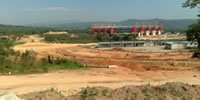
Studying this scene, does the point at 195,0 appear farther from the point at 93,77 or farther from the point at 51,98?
the point at 51,98

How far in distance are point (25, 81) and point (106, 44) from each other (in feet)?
151

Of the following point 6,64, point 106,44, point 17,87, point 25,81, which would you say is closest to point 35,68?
point 6,64

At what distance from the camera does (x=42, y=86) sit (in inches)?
475

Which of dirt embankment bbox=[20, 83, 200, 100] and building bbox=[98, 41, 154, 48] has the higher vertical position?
dirt embankment bbox=[20, 83, 200, 100]

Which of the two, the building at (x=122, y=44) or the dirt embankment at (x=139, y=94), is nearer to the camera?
the dirt embankment at (x=139, y=94)

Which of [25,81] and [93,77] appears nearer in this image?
[25,81]

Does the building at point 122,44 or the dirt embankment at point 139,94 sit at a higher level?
the dirt embankment at point 139,94

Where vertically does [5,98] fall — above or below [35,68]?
above

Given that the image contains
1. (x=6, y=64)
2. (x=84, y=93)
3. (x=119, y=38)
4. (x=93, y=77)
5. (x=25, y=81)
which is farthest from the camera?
(x=119, y=38)

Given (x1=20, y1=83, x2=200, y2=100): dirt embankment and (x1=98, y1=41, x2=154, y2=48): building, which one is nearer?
(x1=20, y1=83, x2=200, y2=100): dirt embankment

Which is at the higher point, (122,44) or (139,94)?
(139,94)

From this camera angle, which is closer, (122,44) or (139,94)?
(139,94)

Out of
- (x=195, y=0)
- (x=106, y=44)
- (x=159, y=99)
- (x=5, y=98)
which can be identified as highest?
(x=195, y=0)

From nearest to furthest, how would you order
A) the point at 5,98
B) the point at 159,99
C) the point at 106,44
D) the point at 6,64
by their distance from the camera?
the point at 5,98 < the point at 159,99 < the point at 6,64 < the point at 106,44
